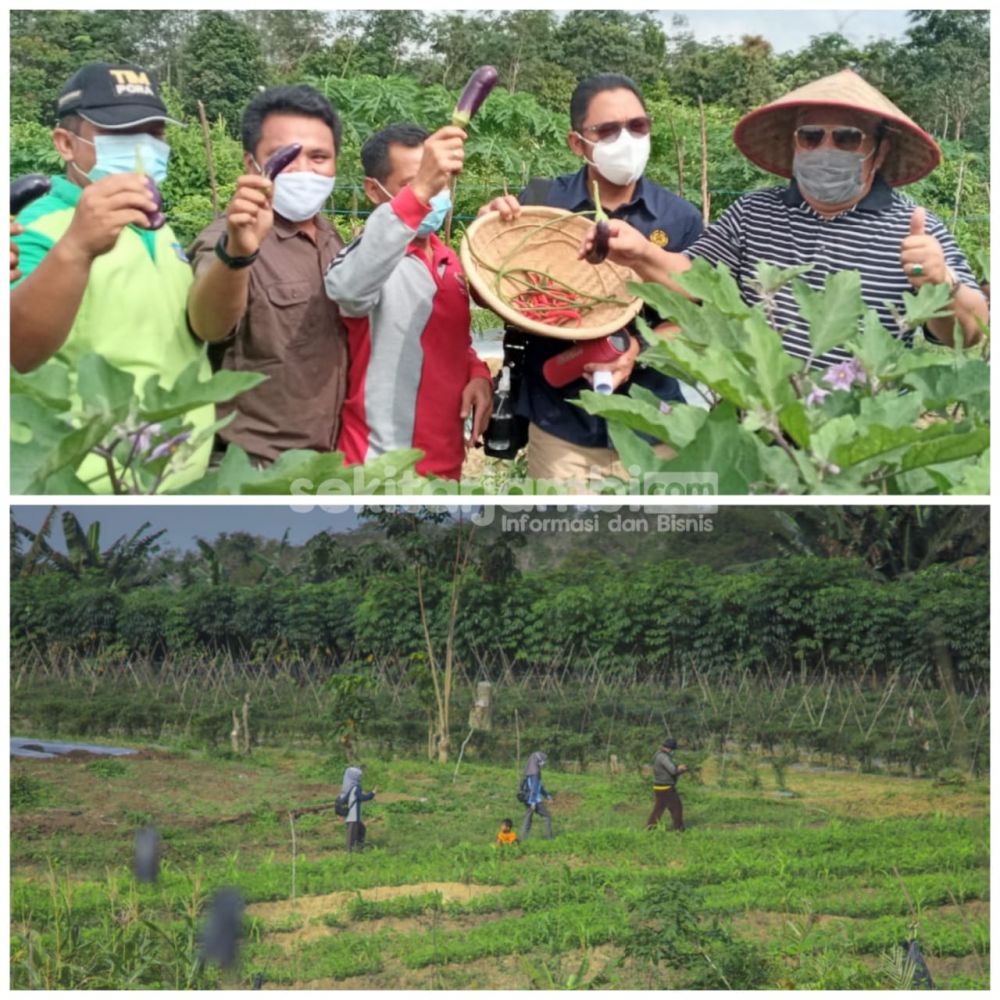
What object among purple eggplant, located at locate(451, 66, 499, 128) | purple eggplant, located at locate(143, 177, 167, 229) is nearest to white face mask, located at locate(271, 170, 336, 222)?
purple eggplant, located at locate(451, 66, 499, 128)

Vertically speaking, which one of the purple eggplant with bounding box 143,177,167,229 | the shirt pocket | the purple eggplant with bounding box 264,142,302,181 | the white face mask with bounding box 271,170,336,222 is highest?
the purple eggplant with bounding box 264,142,302,181

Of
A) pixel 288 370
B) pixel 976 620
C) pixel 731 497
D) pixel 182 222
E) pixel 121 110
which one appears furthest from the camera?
pixel 182 222

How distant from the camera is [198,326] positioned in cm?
298

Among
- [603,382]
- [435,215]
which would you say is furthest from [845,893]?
[435,215]

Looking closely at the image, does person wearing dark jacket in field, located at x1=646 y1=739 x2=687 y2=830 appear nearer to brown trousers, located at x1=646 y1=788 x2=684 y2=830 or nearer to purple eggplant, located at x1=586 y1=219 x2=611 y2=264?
brown trousers, located at x1=646 y1=788 x2=684 y2=830

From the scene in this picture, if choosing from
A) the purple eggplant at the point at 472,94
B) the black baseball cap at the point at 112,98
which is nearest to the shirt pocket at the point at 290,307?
the black baseball cap at the point at 112,98

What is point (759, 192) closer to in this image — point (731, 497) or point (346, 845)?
point (731, 497)

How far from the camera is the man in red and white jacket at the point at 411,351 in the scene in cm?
336

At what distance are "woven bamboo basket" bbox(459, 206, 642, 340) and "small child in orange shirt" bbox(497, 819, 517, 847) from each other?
1131mm

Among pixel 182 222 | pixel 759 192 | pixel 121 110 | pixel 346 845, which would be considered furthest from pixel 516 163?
pixel 346 845

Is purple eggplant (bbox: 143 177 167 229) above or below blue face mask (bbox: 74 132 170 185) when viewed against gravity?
below

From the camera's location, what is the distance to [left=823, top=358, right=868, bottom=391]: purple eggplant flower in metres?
2.26

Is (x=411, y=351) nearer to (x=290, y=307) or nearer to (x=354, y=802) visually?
(x=290, y=307)

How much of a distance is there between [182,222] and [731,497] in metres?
8.28
